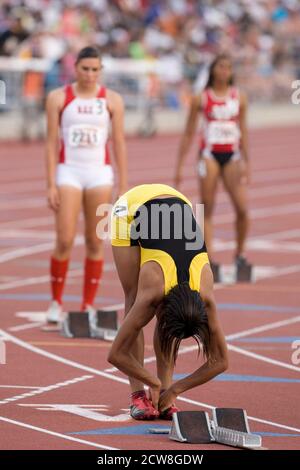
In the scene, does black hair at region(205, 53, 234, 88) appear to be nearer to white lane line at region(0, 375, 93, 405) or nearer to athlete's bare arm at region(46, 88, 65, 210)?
athlete's bare arm at region(46, 88, 65, 210)

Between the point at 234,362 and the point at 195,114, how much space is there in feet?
15.2

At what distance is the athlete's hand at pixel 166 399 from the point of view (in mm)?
8062

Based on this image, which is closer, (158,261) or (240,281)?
(158,261)

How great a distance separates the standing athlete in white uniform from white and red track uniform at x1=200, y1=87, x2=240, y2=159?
9.53 ft

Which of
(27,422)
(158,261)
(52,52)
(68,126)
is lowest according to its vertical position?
(27,422)

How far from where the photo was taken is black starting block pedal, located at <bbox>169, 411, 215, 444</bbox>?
758cm

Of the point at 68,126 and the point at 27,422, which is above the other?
the point at 68,126

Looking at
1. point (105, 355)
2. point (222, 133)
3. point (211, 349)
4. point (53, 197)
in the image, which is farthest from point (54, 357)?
point (222, 133)

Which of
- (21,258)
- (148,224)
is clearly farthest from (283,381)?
(21,258)

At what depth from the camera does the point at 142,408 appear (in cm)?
822

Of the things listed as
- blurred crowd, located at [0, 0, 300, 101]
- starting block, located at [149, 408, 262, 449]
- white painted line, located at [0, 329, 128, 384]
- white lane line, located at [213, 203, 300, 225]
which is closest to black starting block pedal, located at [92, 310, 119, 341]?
white painted line, located at [0, 329, 128, 384]

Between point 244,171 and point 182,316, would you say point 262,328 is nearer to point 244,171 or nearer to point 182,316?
point 244,171

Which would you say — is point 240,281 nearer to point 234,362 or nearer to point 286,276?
point 286,276

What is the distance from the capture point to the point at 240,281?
14422 millimetres
